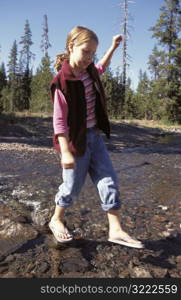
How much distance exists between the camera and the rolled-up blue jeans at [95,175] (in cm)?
253

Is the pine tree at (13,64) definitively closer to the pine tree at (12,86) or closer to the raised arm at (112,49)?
the pine tree at (12,86)

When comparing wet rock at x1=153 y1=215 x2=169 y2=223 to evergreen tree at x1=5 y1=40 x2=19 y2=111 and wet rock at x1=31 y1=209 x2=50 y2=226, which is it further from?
evergreen tree at x1=5 y1=40 x2=19 y2=111

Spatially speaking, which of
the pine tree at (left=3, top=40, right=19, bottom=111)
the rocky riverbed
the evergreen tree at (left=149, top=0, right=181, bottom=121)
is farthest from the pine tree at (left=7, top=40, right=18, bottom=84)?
the rocky riverbed

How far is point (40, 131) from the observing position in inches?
529

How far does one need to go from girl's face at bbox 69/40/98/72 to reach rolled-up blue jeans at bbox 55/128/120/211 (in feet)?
1.73

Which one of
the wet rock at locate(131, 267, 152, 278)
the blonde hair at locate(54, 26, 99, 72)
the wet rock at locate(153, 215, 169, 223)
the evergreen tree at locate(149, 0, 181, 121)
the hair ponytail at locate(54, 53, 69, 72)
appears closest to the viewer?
the wet rock at locate(131, 267, 152, 278)

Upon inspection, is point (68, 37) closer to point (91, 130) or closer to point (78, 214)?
point (91, 130)

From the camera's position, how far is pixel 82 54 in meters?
2.34

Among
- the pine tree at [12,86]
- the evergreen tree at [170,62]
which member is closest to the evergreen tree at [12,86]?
the pine tree at [12,86]

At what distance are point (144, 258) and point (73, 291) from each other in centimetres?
68

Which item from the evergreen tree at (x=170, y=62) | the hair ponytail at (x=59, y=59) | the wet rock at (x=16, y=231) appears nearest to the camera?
the hair ponytail at (x=59, y=59)

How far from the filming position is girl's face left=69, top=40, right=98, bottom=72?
91.5 inches

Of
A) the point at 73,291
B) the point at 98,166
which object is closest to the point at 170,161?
the point at 98,166

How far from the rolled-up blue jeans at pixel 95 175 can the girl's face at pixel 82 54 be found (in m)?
0.53
